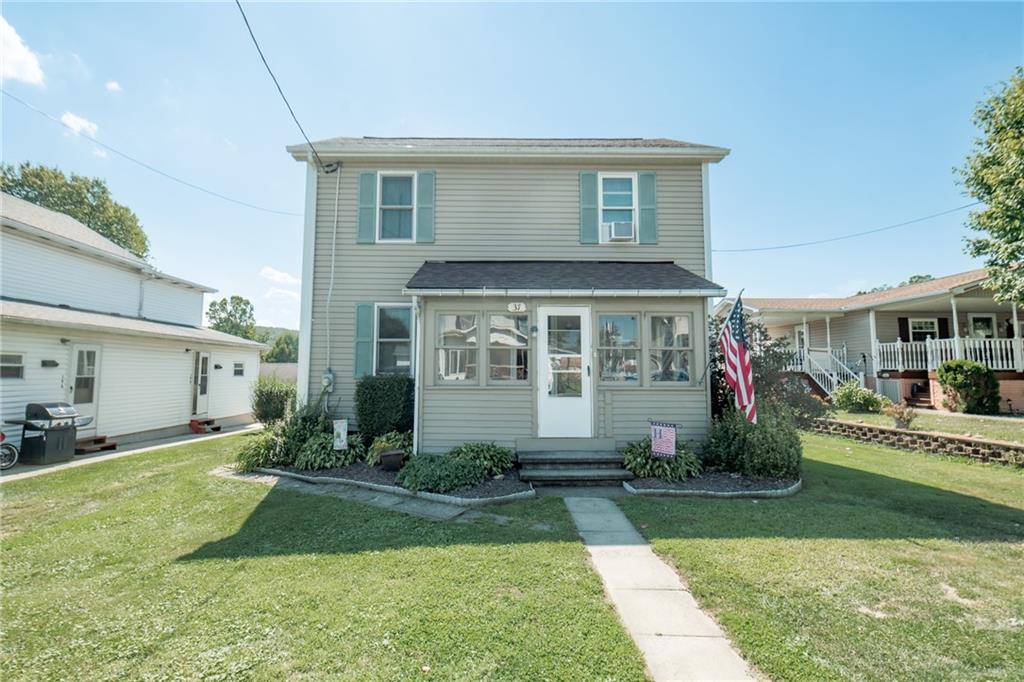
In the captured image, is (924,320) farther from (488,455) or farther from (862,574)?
(488,455)

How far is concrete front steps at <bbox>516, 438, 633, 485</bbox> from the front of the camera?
6.30 meters

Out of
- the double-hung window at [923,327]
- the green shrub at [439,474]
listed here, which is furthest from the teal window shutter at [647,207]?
the double-hung window at [923,327]

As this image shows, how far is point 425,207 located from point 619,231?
4297 mm

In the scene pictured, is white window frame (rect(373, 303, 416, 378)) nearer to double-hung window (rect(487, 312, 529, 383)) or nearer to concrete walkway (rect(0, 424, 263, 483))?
double-hung window (rect(487, 312, 529, 383))

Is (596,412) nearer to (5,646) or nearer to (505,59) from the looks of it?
(5,646)

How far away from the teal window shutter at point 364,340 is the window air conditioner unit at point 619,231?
17.6 feet

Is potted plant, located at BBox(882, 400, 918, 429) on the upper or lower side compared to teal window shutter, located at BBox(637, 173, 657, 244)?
lower

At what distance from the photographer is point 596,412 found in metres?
7.00

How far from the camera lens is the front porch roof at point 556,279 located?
22.6 feet

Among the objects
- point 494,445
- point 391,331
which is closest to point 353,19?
point 391,331

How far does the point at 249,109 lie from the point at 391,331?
501cm

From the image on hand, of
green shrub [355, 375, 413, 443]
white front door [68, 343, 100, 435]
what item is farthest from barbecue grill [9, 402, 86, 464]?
green shrub [355, 375, 413, 443]

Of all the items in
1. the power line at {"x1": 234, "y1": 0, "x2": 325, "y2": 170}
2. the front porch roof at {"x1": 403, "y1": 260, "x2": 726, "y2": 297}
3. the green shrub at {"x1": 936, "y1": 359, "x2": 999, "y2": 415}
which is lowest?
the green shrub at {"x1": 936, "y1": 359, "x2": 999, "y2": 415}

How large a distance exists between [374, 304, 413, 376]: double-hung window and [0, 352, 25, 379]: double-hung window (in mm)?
7641
